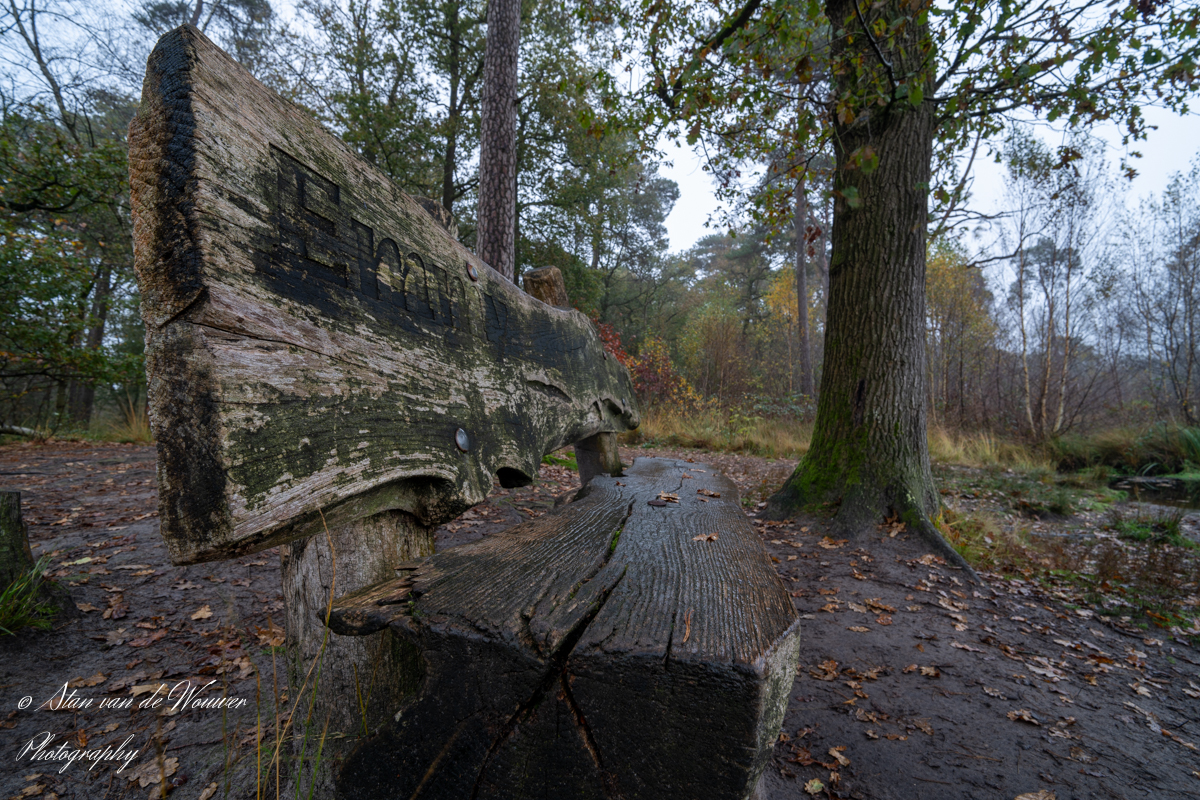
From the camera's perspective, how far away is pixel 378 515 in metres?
1.02

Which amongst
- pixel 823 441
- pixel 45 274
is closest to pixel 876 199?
pixel 823 441

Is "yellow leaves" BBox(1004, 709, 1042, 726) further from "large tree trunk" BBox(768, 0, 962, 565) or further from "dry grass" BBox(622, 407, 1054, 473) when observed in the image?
"dry grass" BBox(622, 407, 1054, 473)

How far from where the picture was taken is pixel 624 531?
1309 millimetres

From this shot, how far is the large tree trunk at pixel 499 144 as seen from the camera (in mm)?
4656

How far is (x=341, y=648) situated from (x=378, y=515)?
0.87 feet

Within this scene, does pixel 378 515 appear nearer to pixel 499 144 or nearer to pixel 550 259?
pixel 499 144

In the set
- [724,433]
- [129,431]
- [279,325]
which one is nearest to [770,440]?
[724,433]

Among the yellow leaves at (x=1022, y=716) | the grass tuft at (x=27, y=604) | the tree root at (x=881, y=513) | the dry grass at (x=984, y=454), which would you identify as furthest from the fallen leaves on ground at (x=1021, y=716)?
the dry grass at (x=984, y=454)

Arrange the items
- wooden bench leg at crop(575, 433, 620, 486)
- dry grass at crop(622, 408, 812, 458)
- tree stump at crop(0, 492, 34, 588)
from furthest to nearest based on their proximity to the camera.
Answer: dry grass at crop(622, 408, 812, 458) → wooden bench leg at crop(575, 433, 620, 486) → tree stump at crop(0, 492, 34, 588)

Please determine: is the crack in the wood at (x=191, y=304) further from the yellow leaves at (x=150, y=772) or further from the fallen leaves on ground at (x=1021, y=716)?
the fallen leaves on ground at (x=1021, y=716)

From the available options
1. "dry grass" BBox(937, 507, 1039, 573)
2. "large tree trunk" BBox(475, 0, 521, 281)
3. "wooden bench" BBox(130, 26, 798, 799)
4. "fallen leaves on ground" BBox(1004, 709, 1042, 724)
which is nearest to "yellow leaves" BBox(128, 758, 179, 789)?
"wooden bench" BBox(130, 26, 798, 799)

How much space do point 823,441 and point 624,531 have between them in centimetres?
342

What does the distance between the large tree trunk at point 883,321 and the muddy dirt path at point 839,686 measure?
23.9 inches

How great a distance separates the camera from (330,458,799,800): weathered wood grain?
0.59 metres
